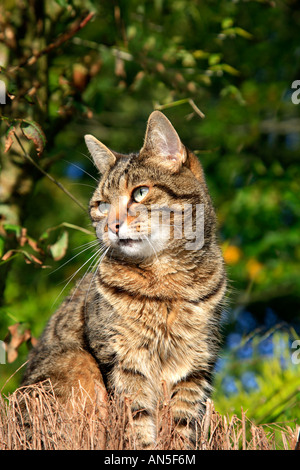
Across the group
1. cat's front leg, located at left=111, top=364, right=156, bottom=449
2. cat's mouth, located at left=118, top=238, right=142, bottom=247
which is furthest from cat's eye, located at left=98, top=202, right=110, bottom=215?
cat's front leg, located at left=111, top=364, right=156, bottom=449

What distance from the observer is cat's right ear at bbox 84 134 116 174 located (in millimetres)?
2963

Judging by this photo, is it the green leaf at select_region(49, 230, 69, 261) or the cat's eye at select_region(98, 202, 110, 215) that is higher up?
the cat's eye at select_region(98, 202, 110, 215)

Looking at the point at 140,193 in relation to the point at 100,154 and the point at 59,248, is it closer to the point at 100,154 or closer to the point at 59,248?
the point at 100,154

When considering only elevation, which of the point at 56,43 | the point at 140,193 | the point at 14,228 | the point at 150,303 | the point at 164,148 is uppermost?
the point at 56,43

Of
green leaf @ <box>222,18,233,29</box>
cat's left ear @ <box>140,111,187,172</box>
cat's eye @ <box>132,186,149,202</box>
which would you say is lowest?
cat's eye @ <box>132,186,149,202</box>

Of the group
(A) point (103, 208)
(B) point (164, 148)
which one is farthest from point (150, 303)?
(B) point (164, 148)

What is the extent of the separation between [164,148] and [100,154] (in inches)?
18.1

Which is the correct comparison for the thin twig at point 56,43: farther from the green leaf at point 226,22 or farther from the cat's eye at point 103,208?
the cat's eye at point 103,208

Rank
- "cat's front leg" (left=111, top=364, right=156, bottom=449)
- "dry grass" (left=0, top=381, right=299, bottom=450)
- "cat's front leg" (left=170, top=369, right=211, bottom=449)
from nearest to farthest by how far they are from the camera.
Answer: "dry grass" (left=0, top=381, right=299, bottom=450) → "cat's front leg" (left=111, top=364, right=156, bottom=449) → "cat's front leg" (left=170, top=369, right=211, bottom=449)

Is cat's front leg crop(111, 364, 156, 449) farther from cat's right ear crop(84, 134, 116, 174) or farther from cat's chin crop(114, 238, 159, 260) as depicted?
cat's right ear crop(84, 134, 116, 174)

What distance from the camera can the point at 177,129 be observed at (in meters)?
4.84

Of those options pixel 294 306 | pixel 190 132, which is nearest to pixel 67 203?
pixel 190 132

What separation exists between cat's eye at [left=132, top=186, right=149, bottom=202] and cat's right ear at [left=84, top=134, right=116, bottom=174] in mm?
369
